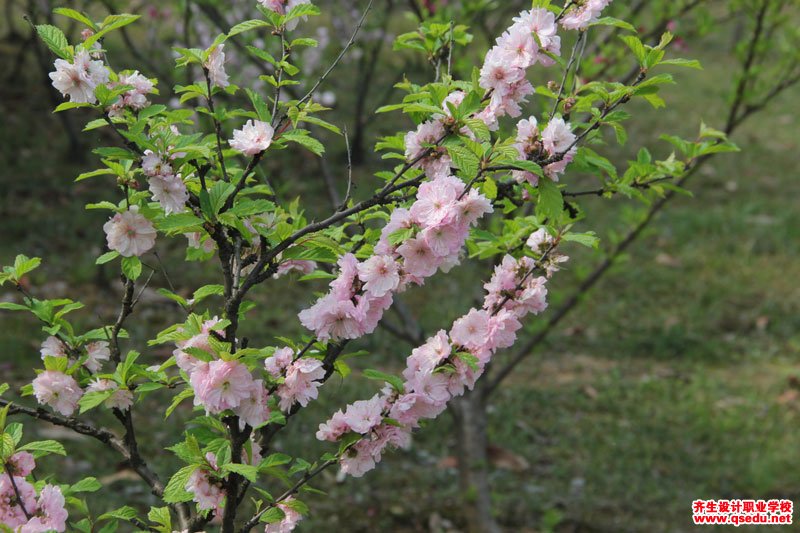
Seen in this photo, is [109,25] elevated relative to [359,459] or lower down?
elevated

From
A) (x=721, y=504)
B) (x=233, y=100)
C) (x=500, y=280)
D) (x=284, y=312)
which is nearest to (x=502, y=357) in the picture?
(x=284, y=312)

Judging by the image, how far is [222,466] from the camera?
145cm

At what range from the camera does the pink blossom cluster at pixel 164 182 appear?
1.43m

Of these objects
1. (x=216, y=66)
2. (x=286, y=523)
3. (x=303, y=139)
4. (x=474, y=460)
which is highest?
(x=216, y=66)

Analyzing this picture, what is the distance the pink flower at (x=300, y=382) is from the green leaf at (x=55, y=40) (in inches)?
26.1

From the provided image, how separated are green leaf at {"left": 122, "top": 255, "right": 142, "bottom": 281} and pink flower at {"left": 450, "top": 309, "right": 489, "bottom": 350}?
61 centimetres

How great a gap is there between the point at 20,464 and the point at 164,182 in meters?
0.61

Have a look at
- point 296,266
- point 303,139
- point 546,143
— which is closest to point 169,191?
point 303,139

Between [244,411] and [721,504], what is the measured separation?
2999mm

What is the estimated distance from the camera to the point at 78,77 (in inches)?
55.9

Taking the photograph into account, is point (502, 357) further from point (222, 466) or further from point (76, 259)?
point (222, 466)

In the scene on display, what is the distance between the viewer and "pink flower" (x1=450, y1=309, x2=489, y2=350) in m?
1.54

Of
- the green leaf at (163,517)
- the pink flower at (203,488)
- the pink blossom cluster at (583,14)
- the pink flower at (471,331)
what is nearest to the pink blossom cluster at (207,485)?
the pink flower at (203,488)

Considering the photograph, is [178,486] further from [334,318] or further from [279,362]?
[334,318]
